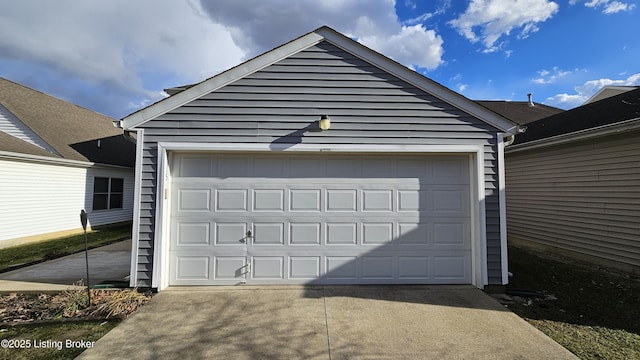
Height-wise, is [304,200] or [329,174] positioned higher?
[329,174]

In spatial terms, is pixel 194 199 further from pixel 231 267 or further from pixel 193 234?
pixel 231 267

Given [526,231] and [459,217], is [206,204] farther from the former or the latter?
[526,231]

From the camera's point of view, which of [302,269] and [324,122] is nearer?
[324,122]

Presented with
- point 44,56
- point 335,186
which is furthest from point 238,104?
point 44,56

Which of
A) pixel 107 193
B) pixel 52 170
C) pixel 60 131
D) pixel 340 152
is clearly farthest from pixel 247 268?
pixel 60 131

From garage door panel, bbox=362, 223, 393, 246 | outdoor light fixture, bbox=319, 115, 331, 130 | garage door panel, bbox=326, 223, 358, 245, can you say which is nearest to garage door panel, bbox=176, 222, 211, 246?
garage door panel, bbox=326, 223, 358, 245

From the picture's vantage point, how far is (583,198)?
6.54 m

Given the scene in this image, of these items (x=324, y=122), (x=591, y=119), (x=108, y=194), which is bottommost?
(x=108, y=194)

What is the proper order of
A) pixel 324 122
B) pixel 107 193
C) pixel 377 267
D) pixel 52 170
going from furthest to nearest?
pixel 107 193
pixel 52 170
pixel 377 267
pixel 324 122

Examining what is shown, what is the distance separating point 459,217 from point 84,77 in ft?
154

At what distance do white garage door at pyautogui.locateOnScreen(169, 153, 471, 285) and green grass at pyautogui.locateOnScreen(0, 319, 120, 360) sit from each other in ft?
4.50

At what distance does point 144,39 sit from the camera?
14367 millimetres

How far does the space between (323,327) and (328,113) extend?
3.32 metres

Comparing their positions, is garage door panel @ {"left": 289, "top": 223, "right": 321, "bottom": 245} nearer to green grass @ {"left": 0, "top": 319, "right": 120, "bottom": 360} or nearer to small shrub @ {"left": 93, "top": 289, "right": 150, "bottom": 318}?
small shrub @ {"left": 93, "top": 289, "right": 150, "bottom": 318}
